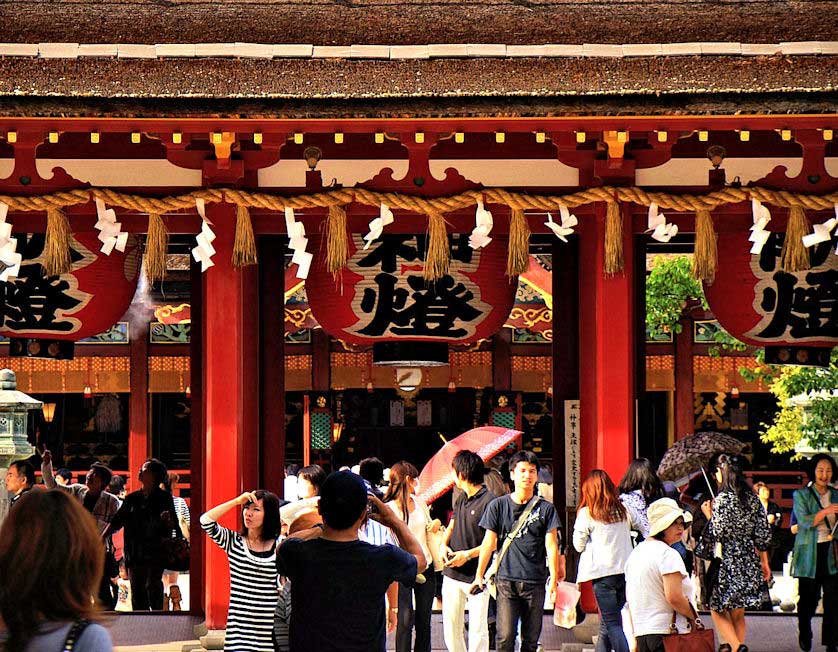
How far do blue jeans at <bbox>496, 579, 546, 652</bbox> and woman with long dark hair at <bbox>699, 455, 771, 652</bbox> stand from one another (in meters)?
1.48

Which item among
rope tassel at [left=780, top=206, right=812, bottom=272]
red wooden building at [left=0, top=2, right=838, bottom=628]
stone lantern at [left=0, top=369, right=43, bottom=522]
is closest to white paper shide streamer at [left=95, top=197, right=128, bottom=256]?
red wooden building at [left=0, top=2, right=838, bottom=628]

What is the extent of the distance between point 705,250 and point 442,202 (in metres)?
2.06

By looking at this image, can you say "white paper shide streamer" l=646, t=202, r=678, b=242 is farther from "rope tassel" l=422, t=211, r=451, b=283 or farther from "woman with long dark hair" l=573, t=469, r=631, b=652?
"woman with long dark hair" l=573, t=469, r=631, b=652

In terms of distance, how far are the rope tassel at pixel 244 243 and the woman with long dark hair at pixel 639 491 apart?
328 centimetres

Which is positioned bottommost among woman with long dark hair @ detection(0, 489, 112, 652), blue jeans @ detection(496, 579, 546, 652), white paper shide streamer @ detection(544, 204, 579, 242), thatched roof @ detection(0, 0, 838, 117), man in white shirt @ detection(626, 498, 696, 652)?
blue jeans @ detection(496, 579, 546, 652)

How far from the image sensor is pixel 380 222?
10.4m

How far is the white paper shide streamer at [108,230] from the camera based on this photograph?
415 inches

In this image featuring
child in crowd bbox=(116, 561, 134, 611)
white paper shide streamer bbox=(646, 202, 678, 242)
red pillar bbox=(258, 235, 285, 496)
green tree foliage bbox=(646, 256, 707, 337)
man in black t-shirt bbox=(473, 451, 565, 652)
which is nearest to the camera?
man in black t-shirt bbox=(473, 451, 565, 652)

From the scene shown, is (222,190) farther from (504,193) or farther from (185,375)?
(185,375)

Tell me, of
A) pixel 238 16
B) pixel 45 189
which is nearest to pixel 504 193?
pixel 238 16

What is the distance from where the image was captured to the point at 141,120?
9680 millimetres

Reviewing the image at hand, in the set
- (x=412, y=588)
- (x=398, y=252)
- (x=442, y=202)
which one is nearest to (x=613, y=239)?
(x=442, y=202)

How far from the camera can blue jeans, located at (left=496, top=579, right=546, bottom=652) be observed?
9.43 meters

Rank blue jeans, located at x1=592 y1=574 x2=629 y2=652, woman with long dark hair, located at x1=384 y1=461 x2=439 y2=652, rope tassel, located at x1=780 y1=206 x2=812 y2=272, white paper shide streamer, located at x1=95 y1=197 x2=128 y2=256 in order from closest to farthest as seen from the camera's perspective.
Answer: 1. blue jeans, located at x1=592 y1=574 x2=629 y2=652
2. woman with long dark hair, located at x1=384 y1=461 x2=439 y2=652
3. rope tassel, located at x1=780 y1=206 x2=812 y2=272
4. white paper shide streamer, located at x1=95 y1=197 x2=128 y2=256
